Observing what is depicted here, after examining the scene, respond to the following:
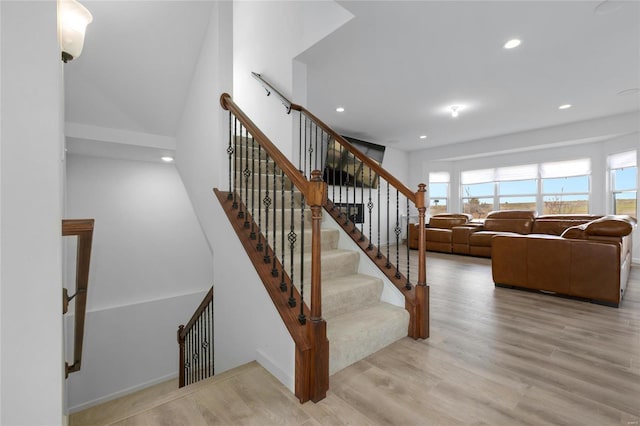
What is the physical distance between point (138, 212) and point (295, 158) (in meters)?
2.90

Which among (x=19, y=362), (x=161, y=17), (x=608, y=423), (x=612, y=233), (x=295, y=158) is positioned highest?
(x=161, y=17)

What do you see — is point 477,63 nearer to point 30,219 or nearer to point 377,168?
point 377,168

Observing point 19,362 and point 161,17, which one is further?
point 161,17

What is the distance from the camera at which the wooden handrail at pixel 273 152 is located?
157 centimetres

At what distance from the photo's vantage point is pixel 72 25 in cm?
150

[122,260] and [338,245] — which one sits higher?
[338,245]

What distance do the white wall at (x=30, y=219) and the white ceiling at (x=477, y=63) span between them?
2464mm

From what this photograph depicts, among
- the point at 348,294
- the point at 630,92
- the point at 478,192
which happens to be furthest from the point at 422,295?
the point at 478,192

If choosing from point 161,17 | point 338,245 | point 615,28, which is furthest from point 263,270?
point 615,28

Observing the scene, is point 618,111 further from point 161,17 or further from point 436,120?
point 161,17

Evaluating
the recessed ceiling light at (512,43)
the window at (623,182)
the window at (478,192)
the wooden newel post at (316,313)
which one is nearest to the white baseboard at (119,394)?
the wooden newel post at (316,313)

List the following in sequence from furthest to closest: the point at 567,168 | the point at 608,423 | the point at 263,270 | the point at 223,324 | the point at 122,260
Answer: the point at 567,168
the point at 122,260
the point at 223,324
the point at 263,270
the point at 608,423

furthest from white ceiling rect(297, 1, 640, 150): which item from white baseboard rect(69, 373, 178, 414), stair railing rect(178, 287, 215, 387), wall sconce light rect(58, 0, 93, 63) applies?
white baseboard rect(69, 373, 178, 414)

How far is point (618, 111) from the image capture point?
5074mm
